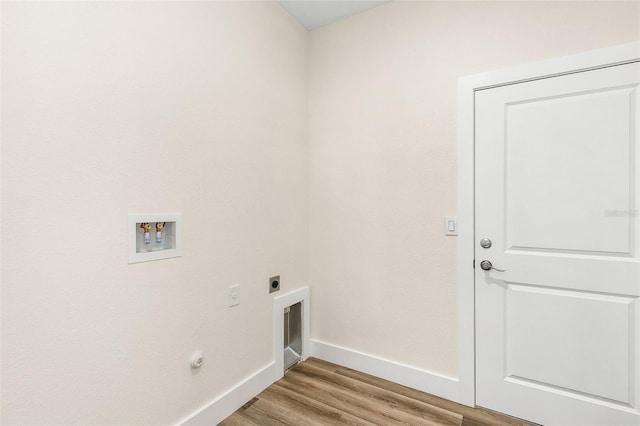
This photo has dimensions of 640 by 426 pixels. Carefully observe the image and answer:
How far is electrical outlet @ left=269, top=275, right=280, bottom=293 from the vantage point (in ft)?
7.08

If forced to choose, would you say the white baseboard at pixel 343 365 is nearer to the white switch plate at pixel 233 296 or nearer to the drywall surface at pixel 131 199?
the drywall surface at pixel 131 199

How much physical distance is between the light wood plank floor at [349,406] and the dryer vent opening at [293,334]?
7.7 inches

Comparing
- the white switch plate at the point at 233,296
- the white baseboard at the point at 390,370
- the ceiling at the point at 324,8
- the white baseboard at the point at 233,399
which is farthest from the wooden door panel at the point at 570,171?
the white baseboard at the point at 233,399

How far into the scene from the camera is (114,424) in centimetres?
133

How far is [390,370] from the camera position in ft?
7.15

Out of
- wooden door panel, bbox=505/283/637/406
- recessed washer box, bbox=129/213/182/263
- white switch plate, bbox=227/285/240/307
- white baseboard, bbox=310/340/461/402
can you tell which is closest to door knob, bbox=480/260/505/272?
wooden door panel, bbox=505/283/637/406

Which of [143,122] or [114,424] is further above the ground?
[143,122]

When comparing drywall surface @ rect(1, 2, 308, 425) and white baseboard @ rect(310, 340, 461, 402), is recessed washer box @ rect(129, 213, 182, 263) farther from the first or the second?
white baseboard @ rect(310, 340, 461, 402)

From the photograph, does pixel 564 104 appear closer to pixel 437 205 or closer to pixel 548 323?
pixel 437 205

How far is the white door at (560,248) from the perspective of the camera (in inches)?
61.0

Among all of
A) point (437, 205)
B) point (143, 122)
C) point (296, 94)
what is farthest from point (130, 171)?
point (437, 205)

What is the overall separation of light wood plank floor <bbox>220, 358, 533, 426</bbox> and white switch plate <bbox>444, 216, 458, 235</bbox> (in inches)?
42.2

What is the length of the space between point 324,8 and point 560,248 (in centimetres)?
221

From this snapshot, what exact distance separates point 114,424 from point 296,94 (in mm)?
2251
